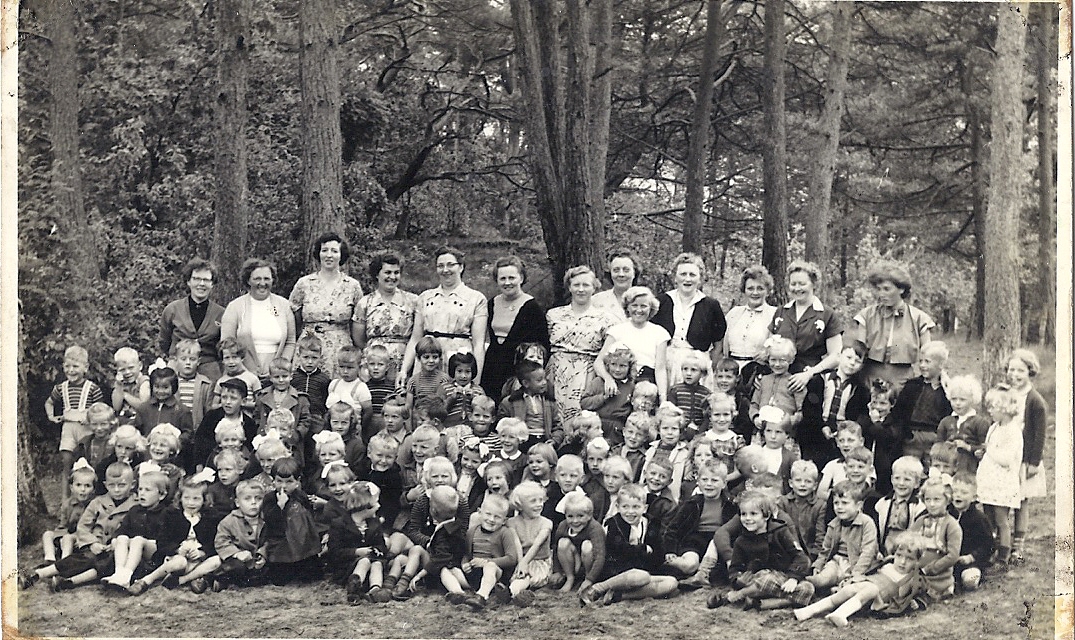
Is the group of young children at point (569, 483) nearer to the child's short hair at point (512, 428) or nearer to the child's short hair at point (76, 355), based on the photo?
the child's short hair at point (512, 428)

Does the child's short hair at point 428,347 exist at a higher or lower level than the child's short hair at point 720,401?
higher

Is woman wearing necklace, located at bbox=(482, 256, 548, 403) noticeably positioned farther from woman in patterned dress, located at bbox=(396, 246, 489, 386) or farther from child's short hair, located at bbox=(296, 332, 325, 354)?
child's short hair, located at bbox=(296, 332, 325, 354)

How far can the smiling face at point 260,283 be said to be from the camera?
23.7 ft

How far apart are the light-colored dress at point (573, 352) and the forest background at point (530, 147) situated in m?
0.63

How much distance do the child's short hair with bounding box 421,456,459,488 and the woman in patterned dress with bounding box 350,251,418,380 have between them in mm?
621

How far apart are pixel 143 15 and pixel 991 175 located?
6510mm

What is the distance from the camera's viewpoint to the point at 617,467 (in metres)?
6.80

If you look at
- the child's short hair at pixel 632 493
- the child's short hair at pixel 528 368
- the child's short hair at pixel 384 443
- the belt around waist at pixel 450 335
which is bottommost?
the child's short hair at pixel 632 493

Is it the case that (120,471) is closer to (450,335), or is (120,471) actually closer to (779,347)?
(450,335)

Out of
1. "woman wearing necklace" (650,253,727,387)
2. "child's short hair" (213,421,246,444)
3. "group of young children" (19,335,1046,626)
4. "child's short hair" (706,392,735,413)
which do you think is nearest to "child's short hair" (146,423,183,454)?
"group of young children" (19,335,1046,626)

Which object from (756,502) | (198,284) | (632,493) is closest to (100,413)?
(198,284)

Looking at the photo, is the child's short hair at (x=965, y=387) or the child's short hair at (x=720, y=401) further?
the child's short hair at (x=965, y=387)

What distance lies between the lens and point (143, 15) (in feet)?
29.2

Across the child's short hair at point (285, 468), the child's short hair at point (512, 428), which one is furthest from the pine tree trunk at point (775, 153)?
the child's short hair at point (285, 468)
